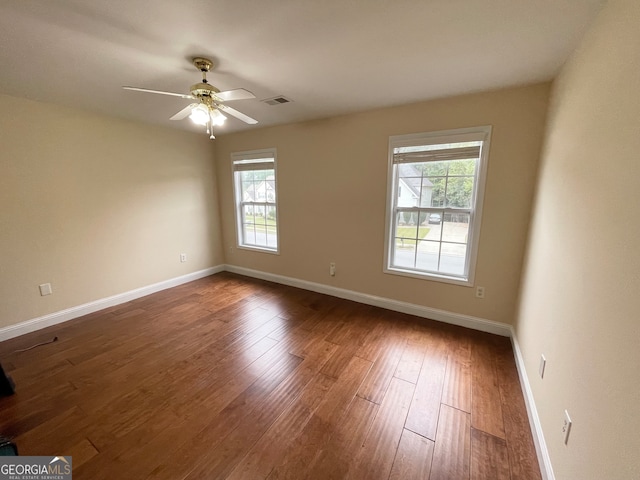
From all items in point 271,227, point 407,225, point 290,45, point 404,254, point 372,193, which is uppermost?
point 290,45

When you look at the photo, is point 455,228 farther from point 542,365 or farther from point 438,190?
point 542,365

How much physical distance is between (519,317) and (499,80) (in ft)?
6.71

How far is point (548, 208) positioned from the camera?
1.74m

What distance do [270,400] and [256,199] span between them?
308cm

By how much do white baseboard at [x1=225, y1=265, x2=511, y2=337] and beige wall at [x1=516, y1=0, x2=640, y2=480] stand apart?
3.05ft

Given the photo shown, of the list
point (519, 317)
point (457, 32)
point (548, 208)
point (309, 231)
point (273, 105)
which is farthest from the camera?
point (309, 231)

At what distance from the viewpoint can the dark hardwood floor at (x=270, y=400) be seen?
1.34 meters

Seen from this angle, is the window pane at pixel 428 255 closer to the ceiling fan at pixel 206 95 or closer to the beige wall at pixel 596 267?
the beige wall at pixel 596 267

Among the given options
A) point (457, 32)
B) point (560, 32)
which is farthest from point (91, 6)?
point (560, 32)

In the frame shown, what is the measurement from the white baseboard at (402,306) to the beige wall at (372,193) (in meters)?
0.06

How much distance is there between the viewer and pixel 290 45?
1592 mm

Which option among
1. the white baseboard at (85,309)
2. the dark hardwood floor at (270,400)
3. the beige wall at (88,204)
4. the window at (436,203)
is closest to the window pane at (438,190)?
the window at (436,203)

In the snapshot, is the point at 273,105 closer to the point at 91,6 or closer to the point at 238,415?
the point at 91,6

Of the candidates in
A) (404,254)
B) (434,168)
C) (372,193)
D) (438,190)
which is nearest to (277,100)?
(372,193)
